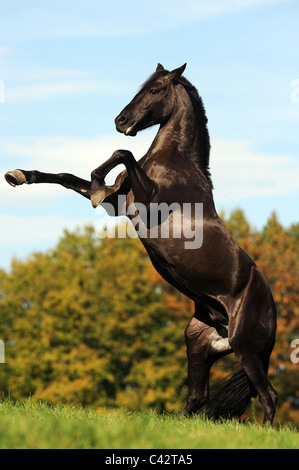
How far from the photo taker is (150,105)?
8195 mm

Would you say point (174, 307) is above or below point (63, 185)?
below

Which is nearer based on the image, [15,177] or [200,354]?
[15,177]

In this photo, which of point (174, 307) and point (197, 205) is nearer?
point (197, 205)

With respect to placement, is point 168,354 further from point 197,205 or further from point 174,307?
point 197,205

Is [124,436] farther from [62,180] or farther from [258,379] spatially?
[62,180]

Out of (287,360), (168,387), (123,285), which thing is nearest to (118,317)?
(123,285)

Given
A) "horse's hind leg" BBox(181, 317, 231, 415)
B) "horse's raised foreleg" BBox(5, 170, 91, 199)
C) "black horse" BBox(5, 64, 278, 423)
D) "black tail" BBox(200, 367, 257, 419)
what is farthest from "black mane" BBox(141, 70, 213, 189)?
"black tail" BBox(200, 367, 257, 419)

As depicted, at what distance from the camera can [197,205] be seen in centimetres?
798

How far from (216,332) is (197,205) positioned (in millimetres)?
1602

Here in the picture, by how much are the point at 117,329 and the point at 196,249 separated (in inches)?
1085

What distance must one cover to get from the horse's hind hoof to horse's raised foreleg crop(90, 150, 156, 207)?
799 mm

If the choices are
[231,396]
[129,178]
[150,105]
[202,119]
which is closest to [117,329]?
[231,396]

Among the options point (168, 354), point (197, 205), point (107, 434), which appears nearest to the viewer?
point (107, 434)

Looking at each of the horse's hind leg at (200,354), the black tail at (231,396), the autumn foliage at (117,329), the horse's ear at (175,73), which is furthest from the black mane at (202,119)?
the autumn foliage at (117,329)
